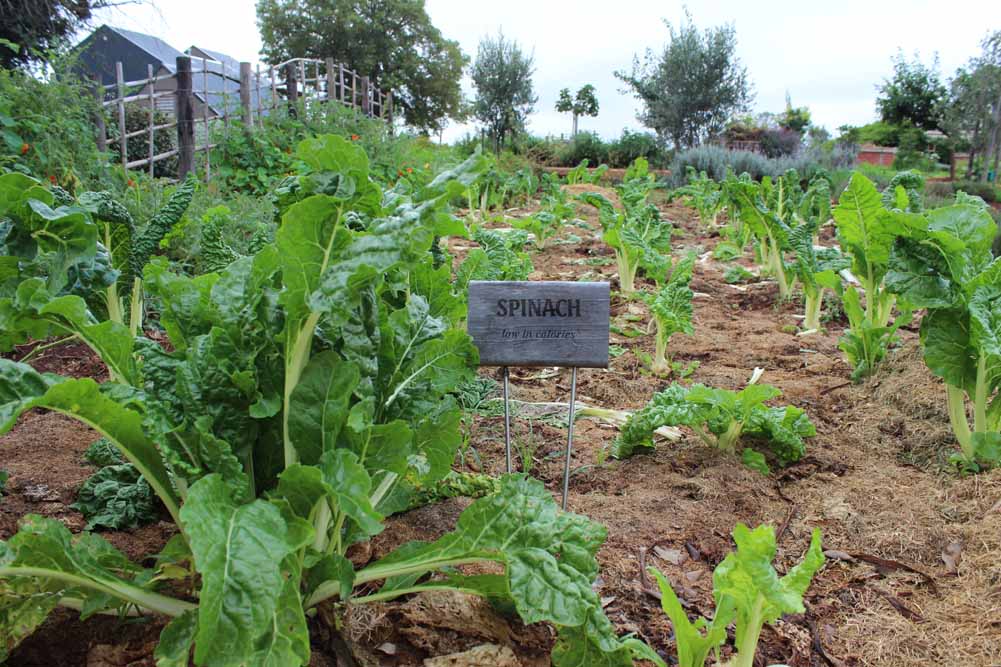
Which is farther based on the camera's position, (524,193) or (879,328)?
(524,193)

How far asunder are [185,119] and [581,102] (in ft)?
88.8

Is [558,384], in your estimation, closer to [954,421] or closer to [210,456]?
[954,421]

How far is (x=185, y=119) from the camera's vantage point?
8.04m

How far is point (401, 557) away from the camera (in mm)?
1778

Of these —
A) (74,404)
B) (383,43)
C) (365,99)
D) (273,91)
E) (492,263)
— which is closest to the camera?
(74,404)

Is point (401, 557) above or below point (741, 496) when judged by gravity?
above

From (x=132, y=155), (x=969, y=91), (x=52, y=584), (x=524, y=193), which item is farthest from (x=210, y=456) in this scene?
(x=969, y=91)

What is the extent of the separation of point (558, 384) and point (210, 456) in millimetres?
2805

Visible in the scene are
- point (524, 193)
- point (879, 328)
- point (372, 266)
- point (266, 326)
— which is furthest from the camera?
point (524, 193)

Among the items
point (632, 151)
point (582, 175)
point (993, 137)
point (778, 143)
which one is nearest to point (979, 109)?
point (993, 137)

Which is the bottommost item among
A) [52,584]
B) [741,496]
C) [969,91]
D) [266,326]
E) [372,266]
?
[741,496]

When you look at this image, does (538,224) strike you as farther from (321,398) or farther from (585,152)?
(585,152)

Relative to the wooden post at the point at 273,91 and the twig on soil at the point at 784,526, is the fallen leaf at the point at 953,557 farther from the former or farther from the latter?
the wooden post at the point at 273,91

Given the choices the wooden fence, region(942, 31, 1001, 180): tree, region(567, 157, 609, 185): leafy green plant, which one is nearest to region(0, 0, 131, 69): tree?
the wooden fence
